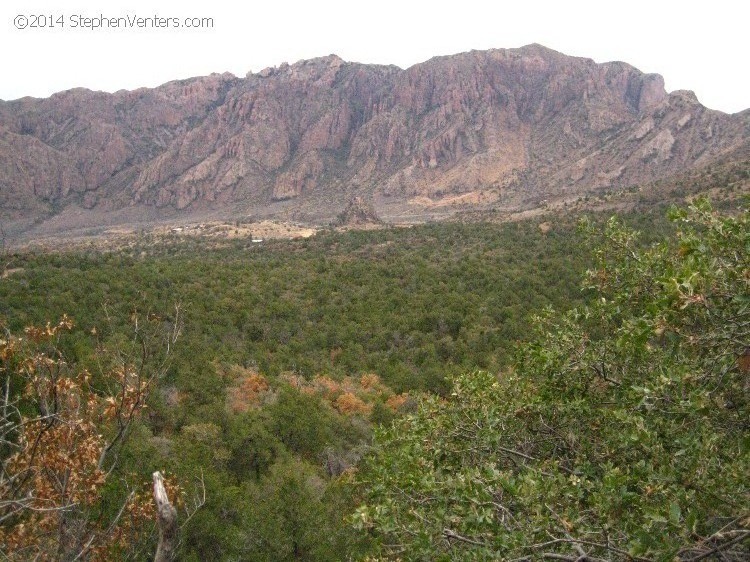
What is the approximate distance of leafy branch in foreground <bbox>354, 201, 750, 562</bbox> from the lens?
12.9ft

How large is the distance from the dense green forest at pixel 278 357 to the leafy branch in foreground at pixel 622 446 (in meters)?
0.46

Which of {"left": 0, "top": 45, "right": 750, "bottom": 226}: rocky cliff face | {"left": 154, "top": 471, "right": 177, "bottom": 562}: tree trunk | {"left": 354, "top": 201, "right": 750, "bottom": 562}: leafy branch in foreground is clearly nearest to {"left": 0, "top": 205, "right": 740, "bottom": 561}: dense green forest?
{"left": 354, "top": 201, "right": 750, "bottom": 562}: leafy branch in foreground

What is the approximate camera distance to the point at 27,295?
1207 inches

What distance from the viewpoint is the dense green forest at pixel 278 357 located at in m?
8.55

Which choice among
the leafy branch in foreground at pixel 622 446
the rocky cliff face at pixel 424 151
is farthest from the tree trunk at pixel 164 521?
the rocky cliff face at pixel 424 151

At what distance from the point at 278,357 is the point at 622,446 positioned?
29.2m

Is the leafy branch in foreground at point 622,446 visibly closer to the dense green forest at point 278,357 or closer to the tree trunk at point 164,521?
the dense green forest at point 278,357

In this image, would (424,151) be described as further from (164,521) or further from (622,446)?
(164,521)

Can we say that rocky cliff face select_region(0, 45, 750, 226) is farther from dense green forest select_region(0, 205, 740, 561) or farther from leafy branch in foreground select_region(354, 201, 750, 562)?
leafy branch in foreground select_region(354, 201, 750, 562)

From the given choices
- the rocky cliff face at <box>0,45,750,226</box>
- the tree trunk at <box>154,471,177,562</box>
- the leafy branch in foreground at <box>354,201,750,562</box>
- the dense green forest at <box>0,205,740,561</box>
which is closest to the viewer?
the tree trunk at <box>154,471,177,562</box>

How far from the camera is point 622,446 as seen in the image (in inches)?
195

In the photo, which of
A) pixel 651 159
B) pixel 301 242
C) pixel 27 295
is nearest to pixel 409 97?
pixel 651 159

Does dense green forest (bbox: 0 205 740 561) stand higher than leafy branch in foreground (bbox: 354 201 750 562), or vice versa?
leafy branch in foreground (bbox: 354 201 750 562)

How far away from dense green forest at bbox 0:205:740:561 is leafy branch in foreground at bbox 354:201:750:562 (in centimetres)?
46
